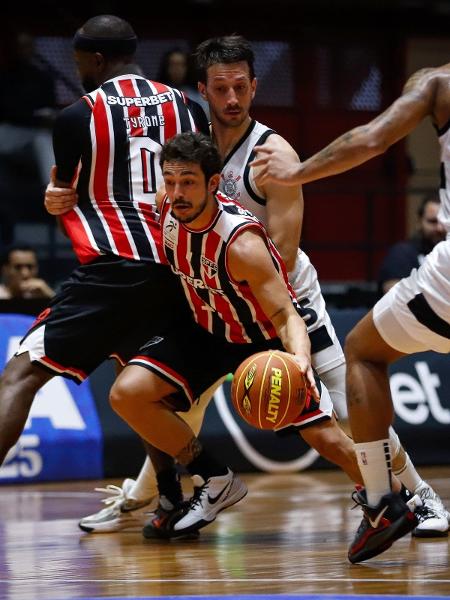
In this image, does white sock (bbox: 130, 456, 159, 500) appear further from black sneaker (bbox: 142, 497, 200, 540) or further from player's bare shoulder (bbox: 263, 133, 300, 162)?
player's bare shoulder (bbox: 263, 133, 300, 162)

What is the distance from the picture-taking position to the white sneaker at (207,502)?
625 cm

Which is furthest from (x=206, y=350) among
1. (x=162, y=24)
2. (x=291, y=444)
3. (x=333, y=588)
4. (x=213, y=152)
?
(x=162, y=24)

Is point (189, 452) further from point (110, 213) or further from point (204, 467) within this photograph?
point (110, 213)

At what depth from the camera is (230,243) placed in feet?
18.7

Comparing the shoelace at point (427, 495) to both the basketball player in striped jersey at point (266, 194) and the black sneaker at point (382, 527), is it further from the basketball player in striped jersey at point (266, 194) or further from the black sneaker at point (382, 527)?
the black sneaker at point (382, 527)

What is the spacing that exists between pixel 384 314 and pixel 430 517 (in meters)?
1.40

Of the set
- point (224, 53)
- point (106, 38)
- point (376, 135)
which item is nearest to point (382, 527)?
point (376, 135)

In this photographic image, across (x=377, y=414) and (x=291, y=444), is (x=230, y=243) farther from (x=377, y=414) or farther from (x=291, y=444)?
(x=291, y=444)

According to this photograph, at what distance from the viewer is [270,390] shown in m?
5.31

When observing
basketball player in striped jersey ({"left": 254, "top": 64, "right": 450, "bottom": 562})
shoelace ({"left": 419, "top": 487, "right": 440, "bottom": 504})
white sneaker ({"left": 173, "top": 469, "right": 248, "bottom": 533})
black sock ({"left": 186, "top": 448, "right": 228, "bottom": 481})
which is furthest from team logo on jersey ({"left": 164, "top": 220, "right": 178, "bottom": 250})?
shoelace ({"left": 419, "top": 487, "right": 440, "bottom": 504})

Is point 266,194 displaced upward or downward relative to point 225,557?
upward

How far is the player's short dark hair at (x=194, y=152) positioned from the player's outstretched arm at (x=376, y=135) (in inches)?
25.4

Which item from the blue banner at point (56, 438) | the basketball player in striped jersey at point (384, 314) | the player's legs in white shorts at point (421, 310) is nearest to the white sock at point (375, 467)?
the basketball player in striped jersey at point (384, 314)

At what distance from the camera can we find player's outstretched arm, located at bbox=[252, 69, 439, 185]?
4973 mm
